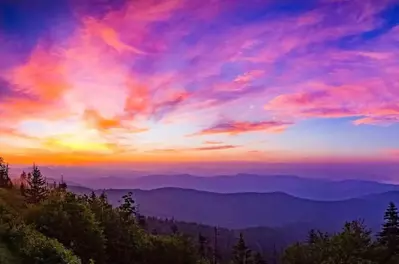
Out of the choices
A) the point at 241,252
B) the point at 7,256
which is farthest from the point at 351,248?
the point at 241,252

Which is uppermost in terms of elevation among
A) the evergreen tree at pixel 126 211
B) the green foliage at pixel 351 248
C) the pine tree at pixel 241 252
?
the evergreen tree at pixel 126 211

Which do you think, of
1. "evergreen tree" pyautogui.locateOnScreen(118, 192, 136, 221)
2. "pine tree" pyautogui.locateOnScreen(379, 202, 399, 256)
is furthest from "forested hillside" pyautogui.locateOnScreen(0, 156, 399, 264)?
"evergreen tree" pyautogui.locateOnScreen(118, 192, 136, 221)

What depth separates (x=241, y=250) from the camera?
85062mm

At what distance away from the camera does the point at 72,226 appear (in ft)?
139

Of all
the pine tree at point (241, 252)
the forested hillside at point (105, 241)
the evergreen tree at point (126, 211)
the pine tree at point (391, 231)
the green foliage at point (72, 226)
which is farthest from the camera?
the pine tree at point (241, 252)

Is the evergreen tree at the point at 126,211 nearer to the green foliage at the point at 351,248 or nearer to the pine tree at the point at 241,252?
the pine tree at the point at 241,252

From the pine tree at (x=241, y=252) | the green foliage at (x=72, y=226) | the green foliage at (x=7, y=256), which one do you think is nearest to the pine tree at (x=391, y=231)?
the pine tree at (x=241, y=252)

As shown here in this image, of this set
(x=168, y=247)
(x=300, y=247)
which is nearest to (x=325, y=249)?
(x=300, y=247)

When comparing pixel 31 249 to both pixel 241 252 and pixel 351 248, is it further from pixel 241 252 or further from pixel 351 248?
pixel 241 252

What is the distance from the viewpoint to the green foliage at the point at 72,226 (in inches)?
1610

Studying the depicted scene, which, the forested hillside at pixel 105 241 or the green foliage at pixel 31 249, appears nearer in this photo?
the green foliage at pixel 31 249

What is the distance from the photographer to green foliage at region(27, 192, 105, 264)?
134 feet

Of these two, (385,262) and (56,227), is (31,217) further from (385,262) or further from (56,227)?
(385,262)

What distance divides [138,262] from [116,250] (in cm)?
398
